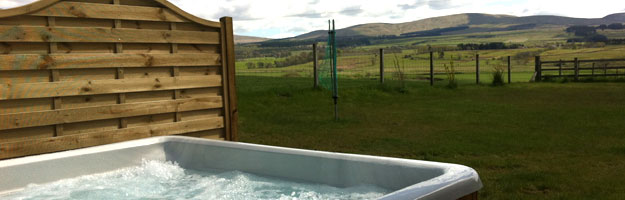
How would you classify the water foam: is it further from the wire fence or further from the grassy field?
the wire fence

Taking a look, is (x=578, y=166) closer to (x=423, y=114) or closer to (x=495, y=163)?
(x=495, y=163)

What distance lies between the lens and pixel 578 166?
381 cm

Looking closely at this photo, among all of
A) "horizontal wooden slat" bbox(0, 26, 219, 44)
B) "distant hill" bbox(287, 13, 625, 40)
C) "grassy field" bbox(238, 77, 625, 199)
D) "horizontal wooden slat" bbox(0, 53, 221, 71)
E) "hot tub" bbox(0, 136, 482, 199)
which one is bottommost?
"grassy field" bbox(238, 77, 625, 199)

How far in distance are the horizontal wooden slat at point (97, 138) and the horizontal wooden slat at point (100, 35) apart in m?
0.66

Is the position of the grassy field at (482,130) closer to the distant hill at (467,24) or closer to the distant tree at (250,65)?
the distant tree at (250,65)

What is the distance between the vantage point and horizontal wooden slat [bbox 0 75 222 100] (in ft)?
10.8

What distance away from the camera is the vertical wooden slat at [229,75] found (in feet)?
14.6

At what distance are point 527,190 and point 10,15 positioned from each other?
3.38m

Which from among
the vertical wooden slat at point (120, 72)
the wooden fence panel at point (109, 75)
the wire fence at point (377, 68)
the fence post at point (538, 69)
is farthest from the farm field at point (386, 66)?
the vertical wooden slat at point (120, 72)

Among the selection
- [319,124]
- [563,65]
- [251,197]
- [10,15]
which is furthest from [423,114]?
[563,65]

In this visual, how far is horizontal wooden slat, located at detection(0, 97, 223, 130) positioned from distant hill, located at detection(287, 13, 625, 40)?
79983mm

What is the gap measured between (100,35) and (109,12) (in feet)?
0.62

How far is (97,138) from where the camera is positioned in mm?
3719

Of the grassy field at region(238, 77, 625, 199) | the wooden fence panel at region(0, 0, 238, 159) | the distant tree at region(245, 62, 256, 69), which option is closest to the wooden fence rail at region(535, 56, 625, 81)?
the grassy field at region(238, 77, 625, 199)
